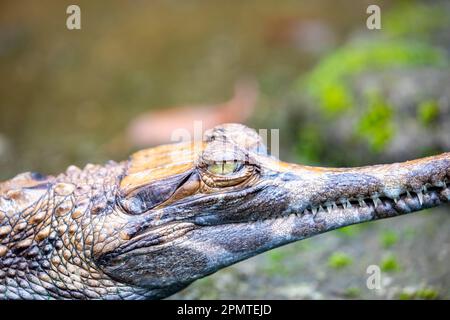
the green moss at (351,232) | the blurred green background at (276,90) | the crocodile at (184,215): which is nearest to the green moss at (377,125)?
the blurred green background at (276,90)

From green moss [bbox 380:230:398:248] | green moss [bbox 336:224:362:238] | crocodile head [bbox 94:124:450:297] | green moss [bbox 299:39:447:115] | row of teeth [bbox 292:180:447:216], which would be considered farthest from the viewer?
green moss [bbox 299:39:447:115]

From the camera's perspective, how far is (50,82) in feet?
32.3

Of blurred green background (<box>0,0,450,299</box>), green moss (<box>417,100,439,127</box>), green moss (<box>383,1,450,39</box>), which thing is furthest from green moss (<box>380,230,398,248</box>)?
green moss (<box>383,1,450,39</box>)

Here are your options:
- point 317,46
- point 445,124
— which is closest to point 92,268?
point 445,124

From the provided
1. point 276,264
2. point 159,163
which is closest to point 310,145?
point 276,264

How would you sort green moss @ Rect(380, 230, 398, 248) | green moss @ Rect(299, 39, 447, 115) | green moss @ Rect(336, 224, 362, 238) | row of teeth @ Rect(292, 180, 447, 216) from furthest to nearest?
green moss @ Rect(299, 39, 447, 115) < green moss @ Rect(336, 224, 362, 238) < green moss @ Rect(380, 230, 398, 248) < row of teeth @ Rect(292, 180, 447, 216)

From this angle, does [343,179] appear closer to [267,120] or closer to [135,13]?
[267,120]

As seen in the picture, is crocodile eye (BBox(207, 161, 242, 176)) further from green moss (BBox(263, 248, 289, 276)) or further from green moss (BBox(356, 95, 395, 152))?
green moss (BBox(356, 95, 395, 152))

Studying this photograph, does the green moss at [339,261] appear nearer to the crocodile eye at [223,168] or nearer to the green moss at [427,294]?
the green moss at [427,294]

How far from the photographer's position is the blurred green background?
5.48 metres

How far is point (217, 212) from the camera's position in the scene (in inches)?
152

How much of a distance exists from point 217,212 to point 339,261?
6.74 ft

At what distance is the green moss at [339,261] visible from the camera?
551 cm

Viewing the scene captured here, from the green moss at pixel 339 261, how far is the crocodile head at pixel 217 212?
1786mm
